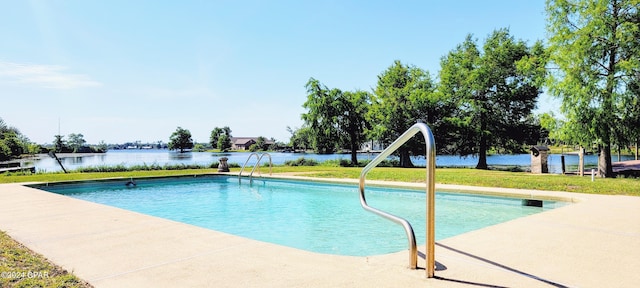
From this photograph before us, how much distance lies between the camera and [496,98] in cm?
2412

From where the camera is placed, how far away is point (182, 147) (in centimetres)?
9675

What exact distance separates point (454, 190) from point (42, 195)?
10.7 metres

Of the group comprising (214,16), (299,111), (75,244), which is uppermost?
(214,16)

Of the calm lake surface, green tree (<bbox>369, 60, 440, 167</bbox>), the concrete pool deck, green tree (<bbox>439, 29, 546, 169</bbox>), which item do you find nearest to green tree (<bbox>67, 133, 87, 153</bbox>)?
the calm lake surface

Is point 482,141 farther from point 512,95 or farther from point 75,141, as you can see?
point 75,141

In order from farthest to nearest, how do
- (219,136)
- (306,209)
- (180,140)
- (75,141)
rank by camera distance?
1. (219,136)
2. (180,140)
3. (75,141)
4. (306,209)

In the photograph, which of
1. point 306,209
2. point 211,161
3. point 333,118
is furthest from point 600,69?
point 211,161

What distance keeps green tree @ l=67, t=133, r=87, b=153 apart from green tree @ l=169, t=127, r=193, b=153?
20787 millimetres

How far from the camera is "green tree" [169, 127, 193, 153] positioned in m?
94.4

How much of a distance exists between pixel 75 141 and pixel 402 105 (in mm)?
93512

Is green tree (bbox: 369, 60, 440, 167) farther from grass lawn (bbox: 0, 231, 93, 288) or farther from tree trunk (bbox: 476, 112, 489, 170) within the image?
grass lawn (bbox: 0, 231, 93, 288)

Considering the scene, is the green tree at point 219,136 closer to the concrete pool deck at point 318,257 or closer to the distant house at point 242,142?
the distant house at point 242,142

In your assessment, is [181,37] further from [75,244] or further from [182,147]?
[182,147]

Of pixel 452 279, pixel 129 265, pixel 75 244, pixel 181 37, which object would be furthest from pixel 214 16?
pixel 452 279
